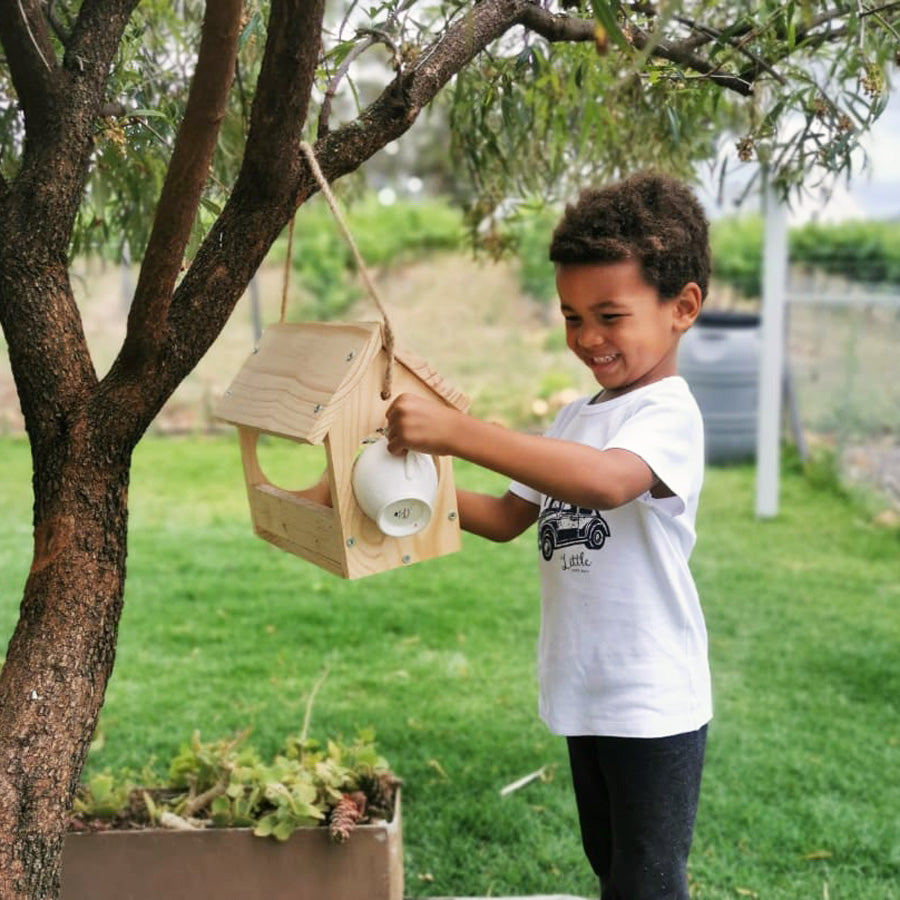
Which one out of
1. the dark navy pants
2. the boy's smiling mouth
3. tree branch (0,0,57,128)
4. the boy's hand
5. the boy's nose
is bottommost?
the dark navy pants

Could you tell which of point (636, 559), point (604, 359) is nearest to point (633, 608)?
point (636, 559)

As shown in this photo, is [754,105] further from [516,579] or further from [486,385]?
[486,385]

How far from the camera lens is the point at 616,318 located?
5.91 feet

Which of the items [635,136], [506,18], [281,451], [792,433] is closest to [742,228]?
[792,433]

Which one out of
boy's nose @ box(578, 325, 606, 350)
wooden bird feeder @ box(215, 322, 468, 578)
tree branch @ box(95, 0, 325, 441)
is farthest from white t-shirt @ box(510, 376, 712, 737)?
tree branch @ box(95, 0, 325, 441)

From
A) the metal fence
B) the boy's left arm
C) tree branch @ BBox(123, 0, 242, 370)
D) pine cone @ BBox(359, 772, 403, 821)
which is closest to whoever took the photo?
tree branch @ BBox(123, 0, 242, 370)

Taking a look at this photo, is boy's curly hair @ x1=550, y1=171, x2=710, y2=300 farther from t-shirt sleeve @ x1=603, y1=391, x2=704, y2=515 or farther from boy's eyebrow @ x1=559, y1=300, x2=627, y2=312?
t-shirt sleeve @ x1=603, y1=391, x2=704, y2=515

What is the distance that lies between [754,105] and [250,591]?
3504 millimetres

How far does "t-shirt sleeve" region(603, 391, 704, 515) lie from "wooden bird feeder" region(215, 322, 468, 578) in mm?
284

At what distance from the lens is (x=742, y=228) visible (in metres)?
13.3

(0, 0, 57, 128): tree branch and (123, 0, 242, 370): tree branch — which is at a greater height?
(0, 0, 57, 128): tree branch

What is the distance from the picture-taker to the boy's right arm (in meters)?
2.06

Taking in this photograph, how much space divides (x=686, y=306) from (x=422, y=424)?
0.57 metres

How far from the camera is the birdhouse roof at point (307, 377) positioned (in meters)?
1.68
